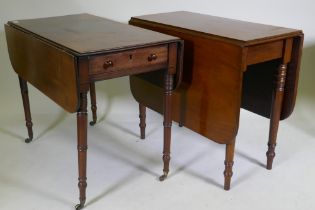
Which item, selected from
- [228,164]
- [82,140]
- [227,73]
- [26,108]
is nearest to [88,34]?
[82,140]

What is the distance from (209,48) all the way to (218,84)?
0.16m

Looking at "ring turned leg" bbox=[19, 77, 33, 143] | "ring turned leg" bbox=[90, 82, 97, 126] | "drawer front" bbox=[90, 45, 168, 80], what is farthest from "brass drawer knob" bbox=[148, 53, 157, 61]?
"ring turned leg" bbox=[90, 82, 97, 126]

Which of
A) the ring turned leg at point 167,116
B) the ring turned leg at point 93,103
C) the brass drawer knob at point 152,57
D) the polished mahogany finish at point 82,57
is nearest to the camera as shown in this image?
the polished mahogany finish at point 82,57

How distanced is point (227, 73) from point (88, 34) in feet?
2.00

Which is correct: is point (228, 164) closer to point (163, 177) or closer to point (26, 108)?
point (163, 177)

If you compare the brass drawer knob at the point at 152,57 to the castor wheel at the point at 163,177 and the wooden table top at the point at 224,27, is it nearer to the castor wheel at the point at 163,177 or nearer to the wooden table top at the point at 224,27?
the wooden table top at the point at 224,27

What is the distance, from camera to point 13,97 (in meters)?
2.84

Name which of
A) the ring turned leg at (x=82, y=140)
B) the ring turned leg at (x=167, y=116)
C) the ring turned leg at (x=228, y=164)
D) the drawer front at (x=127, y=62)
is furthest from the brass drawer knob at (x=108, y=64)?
the ring turned leg at (x=228, y=164)

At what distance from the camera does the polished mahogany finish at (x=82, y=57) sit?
1.55 meters

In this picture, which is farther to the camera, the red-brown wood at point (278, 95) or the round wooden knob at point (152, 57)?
the red-brown wood at point (278, 95)

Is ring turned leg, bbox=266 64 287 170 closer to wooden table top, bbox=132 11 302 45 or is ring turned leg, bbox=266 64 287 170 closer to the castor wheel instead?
wooden table top, bbox=132 11 302 45

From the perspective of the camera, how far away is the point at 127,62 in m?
1.64

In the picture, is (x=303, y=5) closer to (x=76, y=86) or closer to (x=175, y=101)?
(x=175, y=101)

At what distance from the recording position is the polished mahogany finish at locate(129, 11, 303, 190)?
1.73m
